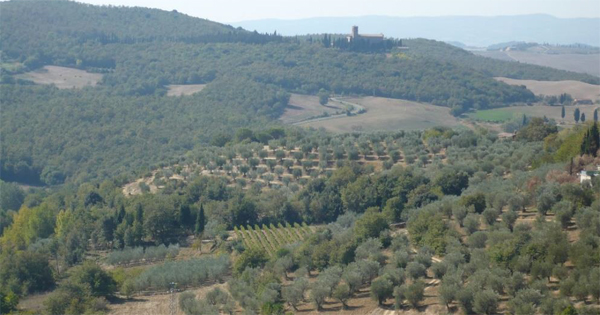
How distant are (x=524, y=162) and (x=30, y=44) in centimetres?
7781

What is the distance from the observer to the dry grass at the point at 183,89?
94369mm

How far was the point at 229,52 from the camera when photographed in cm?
11025

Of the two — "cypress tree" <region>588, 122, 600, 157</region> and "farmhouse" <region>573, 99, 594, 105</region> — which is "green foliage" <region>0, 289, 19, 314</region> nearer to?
"cypress tree" <region>588, 122, 600, 157</region>

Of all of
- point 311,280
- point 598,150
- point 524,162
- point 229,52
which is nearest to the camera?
point 311,280

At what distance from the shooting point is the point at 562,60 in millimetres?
136500

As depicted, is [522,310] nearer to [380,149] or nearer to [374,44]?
[380,149]

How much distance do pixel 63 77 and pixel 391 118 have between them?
39.2 meters

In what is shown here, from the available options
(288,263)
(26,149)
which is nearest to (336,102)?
(26,149)

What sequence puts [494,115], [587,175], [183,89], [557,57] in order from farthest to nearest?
[557,57], [183,89], [494,115], [587,175]

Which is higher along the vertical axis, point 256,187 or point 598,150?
point 598,150

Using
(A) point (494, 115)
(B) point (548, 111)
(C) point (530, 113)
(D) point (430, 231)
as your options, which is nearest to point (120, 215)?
(D) point (430, 231)

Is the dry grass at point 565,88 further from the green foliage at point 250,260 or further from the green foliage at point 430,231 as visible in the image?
the green foliage at point 250,260

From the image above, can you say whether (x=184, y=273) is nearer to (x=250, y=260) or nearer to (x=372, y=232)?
(x=250, y=260)

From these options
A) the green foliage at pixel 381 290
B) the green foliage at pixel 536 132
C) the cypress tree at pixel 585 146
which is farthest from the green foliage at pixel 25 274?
the green foliage at pixel 536 132
